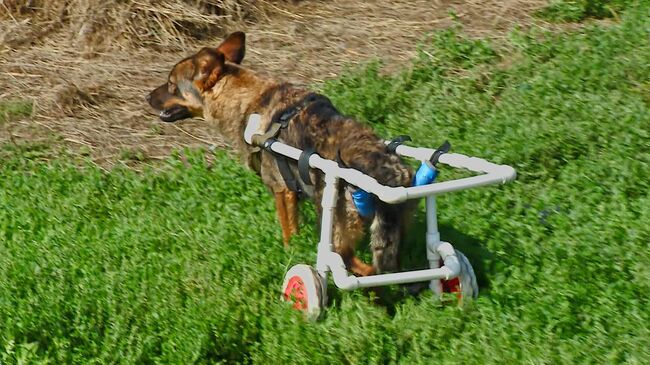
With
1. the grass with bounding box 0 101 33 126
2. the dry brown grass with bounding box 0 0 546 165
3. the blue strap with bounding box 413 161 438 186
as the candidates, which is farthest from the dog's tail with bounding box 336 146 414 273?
the grass with bounding box 0 101 33 126

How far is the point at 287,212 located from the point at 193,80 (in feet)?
4.17

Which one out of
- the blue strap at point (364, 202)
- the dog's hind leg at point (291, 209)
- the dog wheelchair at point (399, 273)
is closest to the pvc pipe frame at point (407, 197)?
the dog wheelchair at point (399, 273)

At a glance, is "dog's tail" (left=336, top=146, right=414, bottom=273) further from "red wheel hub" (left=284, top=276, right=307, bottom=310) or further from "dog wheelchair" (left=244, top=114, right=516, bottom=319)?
"red wheel hub" (left=284, top=276, right=307, bottom=310)

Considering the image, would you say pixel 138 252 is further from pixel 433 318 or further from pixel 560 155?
pixel 560 155

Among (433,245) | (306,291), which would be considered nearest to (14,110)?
(306,291)

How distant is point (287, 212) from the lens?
6832 millimetres

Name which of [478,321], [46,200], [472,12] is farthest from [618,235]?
[472,12]

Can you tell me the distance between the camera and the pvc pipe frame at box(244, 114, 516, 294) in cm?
525

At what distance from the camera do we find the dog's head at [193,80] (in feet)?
23.9

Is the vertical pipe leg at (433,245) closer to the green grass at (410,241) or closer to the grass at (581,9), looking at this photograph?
the green grass at (410,241)

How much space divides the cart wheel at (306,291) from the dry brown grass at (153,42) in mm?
3250

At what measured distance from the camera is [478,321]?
5.65 m

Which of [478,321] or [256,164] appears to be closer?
[478,321]

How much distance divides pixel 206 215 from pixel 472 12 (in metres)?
4.64
